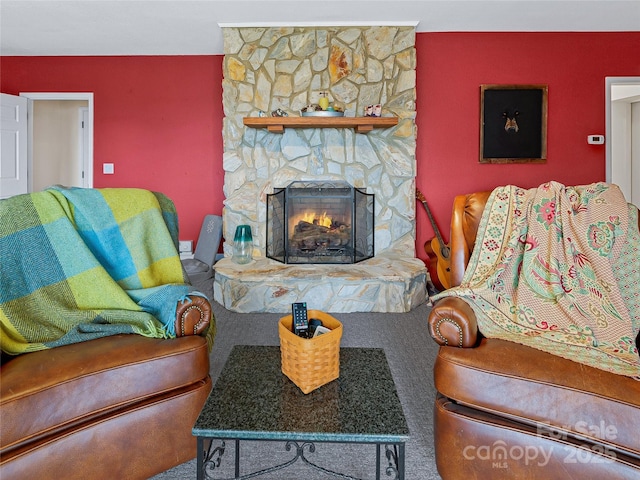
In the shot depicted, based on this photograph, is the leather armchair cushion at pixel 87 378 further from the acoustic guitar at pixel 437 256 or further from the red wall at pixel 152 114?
the red wall at pixel 152 114

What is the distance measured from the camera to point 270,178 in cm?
357

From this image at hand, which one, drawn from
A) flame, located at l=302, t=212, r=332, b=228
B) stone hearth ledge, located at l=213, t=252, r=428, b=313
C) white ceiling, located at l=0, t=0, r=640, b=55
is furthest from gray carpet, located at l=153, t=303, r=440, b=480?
white ceiling, located at l=0, t=0, r=640, b=55

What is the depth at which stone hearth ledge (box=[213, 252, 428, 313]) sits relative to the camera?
298 centimetres

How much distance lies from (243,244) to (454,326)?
2375 mm

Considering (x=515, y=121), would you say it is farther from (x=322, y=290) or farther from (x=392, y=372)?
(x=392, y=372)

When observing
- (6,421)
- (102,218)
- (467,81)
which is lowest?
(6,421)

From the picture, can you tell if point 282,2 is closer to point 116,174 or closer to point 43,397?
point 116,174

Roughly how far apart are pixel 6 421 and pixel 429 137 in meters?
3.58

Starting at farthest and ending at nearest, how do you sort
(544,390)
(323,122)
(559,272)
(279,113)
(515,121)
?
(515,121) < (279,113) < (323,122) < (559,272) < (544,390)

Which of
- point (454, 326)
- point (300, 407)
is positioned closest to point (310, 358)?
point (300, 407)

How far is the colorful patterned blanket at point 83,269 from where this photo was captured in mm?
1335

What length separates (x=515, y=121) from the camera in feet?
12.1

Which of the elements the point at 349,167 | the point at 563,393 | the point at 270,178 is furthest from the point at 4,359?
the point at 349,167

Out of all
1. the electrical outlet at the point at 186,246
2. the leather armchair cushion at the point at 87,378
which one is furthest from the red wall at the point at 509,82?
the leather armchair cushion at the point at 87,378
